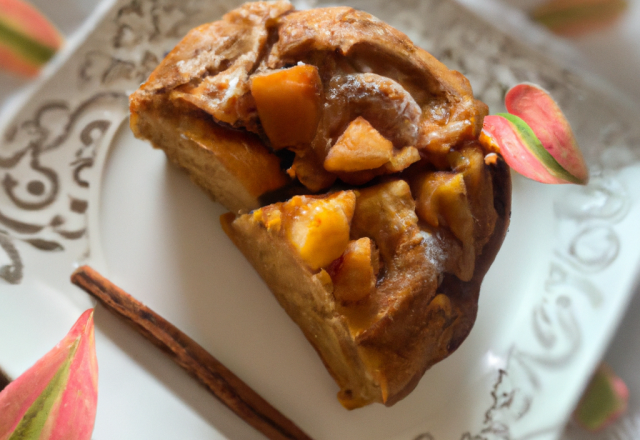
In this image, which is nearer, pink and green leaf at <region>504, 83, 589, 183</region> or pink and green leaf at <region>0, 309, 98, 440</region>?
pink and green leaf at <region>0, 309, 98, 440</region>

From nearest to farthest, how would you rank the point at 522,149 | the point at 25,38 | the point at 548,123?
the point at 522,149 → the point at 548,123 → the point at 25,38

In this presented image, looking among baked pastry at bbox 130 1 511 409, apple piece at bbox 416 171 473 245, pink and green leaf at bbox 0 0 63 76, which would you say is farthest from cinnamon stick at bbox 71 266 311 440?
apple piece at bbox 416 171 473 245

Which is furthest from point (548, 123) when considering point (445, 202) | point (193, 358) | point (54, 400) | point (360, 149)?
point (54, 400)

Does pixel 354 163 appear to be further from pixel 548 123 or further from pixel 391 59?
pixel 548 123

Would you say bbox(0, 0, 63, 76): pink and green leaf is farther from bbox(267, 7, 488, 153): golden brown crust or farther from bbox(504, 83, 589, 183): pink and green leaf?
bbox(504, 83, 589, 183): pink and green leaf

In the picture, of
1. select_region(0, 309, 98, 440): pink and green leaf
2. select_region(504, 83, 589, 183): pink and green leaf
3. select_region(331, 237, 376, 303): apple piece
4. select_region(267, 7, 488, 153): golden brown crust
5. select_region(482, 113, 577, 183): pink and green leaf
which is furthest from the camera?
select_region(504, 83, 589, 183): pink and green leaf

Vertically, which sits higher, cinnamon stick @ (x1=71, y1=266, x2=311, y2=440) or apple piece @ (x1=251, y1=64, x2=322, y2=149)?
apple piece @ (x1=251, y1=64, x2=322, y2=149)

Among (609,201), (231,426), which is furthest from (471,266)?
(231,426)
